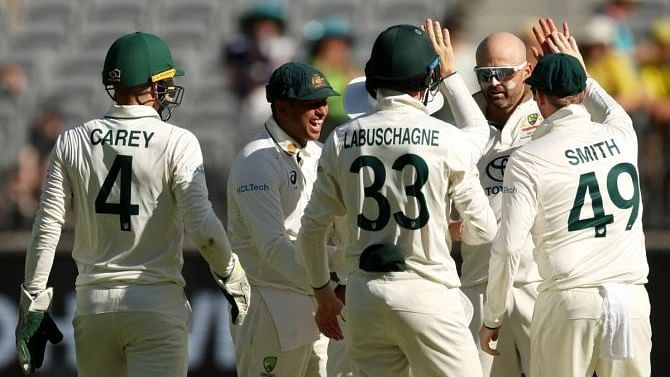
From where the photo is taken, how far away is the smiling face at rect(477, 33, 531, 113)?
750 centimetres

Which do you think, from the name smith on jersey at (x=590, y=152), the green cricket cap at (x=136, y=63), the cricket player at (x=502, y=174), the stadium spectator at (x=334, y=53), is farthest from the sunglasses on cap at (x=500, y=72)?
the stadium spectator at (x=334, y=53)

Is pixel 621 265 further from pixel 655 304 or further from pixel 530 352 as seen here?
pixel 655 304

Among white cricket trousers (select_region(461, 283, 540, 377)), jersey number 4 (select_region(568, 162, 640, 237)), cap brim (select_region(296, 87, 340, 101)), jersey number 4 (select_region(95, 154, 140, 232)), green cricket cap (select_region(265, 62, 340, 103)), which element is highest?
green cricket cap (select_region(265, 62, 340, 103))

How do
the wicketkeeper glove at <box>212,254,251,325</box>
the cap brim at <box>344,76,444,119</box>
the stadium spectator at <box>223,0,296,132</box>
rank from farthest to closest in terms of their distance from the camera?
the stadium spectator at <box>223,0,296,132</box>
the cap brim at <box>344,76,444,119</box>
the wicketkeeper glove at <box>212,254,251,325</box>

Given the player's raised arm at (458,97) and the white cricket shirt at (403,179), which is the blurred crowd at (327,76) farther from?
the white cricket shirt at (403,179)

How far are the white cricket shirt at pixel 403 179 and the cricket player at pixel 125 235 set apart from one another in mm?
667

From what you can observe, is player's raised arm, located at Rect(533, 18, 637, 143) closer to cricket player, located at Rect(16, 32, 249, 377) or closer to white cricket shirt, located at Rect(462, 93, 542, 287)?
white cricket shirt, located at Rect(462, 93, 542, 287)

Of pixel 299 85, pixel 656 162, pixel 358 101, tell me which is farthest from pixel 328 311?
pixel 656 162

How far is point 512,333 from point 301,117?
1671 millimetres

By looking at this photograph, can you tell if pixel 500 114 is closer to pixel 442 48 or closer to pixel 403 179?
pixel 442 48

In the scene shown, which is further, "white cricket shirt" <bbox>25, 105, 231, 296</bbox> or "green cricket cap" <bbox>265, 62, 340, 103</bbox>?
"green cricket cap" <bbox>265, 62, 340, 103</bbox>

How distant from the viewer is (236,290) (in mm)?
6461

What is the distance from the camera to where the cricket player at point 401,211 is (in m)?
5.92

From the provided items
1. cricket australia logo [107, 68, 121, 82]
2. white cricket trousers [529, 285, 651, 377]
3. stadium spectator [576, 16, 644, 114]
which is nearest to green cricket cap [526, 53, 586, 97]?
white cricket trousers [529, 285, 651, 377]
